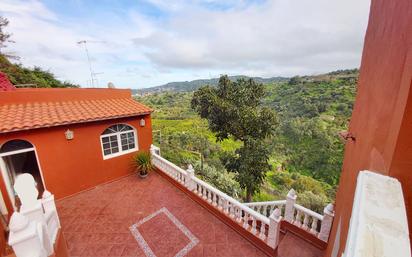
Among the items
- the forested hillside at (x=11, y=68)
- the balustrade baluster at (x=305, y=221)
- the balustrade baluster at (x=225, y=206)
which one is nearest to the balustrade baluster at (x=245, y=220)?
the balustrade baluster at (x=225, y=206)

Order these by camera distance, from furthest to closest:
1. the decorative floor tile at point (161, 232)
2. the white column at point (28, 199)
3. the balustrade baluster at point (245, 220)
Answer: the balustrade baluster at point (245, 220) → the decorative floor tile at point (161, 232) → the white column at point (28, 199)

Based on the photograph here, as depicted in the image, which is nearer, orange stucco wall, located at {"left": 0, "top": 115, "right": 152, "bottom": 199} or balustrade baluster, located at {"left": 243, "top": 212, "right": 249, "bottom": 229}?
balustrade baluster, located at {"left": 243, "top": 212, "right": 249, "bottom": 229}

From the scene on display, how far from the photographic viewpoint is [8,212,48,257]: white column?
1.81 m

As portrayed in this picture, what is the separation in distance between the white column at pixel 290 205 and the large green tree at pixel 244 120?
16.6 feet

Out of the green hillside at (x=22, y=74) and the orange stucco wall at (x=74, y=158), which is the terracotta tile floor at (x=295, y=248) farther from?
the green hillside at (x=22, y=74)

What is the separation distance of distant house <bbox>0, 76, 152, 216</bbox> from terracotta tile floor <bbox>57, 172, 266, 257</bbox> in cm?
86

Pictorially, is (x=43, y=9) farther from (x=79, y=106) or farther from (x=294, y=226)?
(x=294, y=226)

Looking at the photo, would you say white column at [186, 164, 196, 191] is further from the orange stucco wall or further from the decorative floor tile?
the orange stucco wall

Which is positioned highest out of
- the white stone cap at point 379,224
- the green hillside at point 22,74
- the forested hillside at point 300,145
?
the green hillside at point 22,74

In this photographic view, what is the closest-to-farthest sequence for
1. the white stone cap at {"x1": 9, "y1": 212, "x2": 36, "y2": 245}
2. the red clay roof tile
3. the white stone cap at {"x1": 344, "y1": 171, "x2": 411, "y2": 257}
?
the white stone cap at {"x1": 344, "y1": 171, "x2": 411, "y2": 257} → the white stone cap at {"x1": 9, "y1": 212, "x2": 36, "y2": 245} → the red clay roof tile

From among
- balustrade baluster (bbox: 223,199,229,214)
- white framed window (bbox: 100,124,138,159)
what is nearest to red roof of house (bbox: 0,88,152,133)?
white framed window (bbox: 100,124,138,159)

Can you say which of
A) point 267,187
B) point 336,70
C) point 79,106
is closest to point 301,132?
point 267,187

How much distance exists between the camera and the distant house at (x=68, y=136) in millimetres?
5836

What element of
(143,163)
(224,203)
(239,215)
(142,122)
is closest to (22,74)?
(142,122)
